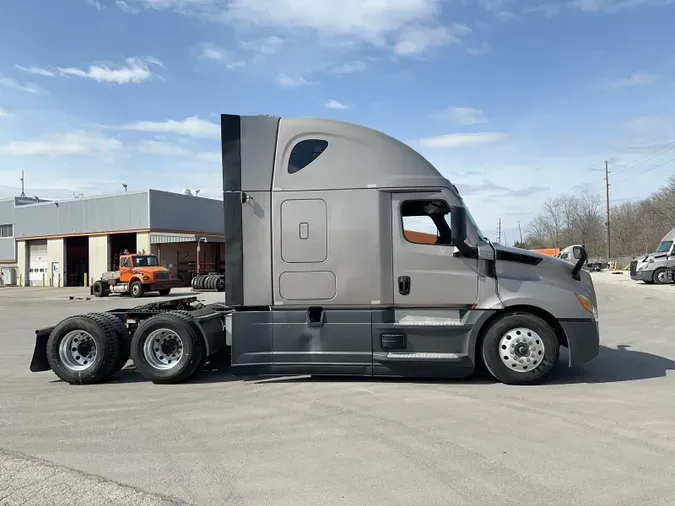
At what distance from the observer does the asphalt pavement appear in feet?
12.1

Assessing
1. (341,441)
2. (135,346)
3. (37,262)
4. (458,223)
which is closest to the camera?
(341,441)

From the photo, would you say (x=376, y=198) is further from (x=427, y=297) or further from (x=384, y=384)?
(x=384, y=384)

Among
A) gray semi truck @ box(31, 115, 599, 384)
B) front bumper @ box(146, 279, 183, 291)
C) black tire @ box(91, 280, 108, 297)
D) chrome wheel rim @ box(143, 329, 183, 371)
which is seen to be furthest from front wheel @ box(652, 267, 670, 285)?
black tire @ box(91, 280, 108, 297)

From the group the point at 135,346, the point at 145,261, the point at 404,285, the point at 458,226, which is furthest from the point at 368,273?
the point at 145,261

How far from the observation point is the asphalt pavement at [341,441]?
12.1 ft

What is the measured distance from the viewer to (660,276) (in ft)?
90.2

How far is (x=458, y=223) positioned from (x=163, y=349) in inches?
175

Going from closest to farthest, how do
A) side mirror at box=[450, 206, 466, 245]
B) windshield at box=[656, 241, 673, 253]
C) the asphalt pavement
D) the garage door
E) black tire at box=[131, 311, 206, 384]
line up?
the asphalt pavement < side mirror at box=[450, 206, 466, 245] < black tire at box=[131, 311, 206, 384] < windshield at box=[656, 241, 673, 253] < the garage door

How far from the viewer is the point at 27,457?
442cm

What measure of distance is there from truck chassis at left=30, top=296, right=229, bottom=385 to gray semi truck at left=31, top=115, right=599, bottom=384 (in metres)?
0.09

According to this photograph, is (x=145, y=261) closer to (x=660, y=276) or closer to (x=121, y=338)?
(x=121, y=338)

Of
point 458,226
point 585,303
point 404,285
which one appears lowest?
point 585,303

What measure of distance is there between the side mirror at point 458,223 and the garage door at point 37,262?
160 feet

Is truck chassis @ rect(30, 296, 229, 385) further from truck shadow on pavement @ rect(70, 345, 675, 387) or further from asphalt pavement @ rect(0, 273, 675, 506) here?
truck shadow on pavement @ rect(70, 345, 675, 387)
